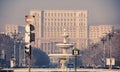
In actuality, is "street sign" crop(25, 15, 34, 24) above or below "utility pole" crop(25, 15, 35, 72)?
above

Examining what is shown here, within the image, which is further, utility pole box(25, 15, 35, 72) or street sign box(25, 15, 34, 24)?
street sign box(25, 15, 34, 24)

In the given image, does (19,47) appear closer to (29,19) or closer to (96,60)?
(96,60)

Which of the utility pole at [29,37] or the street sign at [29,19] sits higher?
the street sign at [29,19]

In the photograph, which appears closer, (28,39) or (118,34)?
(28,39)

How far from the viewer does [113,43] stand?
169500 mm

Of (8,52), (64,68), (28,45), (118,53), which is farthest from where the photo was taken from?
(8,52)

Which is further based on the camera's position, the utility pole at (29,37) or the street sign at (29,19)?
the street sign at (29,19)

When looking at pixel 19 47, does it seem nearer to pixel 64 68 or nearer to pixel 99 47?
pixel 99 47

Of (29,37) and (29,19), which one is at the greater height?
(29,19)

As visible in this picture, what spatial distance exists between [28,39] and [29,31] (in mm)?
474

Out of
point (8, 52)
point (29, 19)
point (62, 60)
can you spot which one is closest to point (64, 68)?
point (62, 60)

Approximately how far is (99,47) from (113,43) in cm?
1965

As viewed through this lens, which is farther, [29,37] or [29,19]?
[29,19]

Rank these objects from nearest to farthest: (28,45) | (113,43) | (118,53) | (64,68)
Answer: (28,45) → (64,68) → (118,53) → (113,43)
